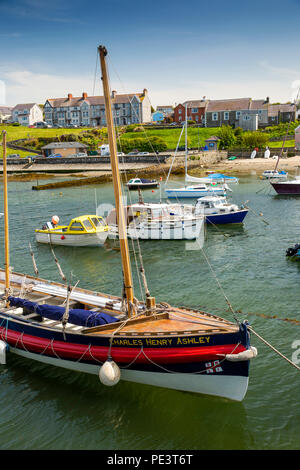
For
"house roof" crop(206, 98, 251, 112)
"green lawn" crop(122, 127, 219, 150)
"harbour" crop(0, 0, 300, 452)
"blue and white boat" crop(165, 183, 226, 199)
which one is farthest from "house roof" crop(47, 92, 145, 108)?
"harbour" crop(0, 0, 300, 452)

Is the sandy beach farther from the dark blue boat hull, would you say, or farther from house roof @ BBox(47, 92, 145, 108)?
house roof @ BBox(47, 92, 145, 108)

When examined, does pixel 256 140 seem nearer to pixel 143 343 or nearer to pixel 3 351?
pixel 3 351

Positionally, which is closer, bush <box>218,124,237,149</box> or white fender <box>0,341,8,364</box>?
white fender <box>0,341,8,364</box>

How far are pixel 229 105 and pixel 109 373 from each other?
12830 centimetres

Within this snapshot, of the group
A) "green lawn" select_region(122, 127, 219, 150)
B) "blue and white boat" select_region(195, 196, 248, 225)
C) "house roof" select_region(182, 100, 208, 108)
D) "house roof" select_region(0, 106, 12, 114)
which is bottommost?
"blue and white boat" select_region(195, 196, 248, 225)

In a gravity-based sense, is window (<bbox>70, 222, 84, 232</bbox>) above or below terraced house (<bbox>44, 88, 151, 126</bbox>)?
below

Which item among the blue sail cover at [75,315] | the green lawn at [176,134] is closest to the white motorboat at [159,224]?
the blue sail cover at [75,315]

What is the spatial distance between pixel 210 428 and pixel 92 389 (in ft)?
15.3

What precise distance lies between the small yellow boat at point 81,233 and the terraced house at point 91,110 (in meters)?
117

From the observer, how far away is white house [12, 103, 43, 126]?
16525cm

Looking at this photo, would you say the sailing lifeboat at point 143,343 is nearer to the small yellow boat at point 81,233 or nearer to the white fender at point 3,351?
the white fender at point 3,351

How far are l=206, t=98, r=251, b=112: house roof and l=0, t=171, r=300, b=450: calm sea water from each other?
107 m

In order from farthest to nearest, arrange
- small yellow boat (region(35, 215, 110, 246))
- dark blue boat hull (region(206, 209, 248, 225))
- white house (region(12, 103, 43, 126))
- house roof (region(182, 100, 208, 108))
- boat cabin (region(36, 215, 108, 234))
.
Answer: white house (region(12, 103, 43, 126)) < house roof (region(182, 100, 208, 108)) < dark blue boat hull (region(206, 209, 248, 225)) < boat cabin (region(36, 215, 108, 234)) < small yellow boat (region(35, 215, 110, 246))

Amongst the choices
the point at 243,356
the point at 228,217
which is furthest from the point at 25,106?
the point at 243,356
